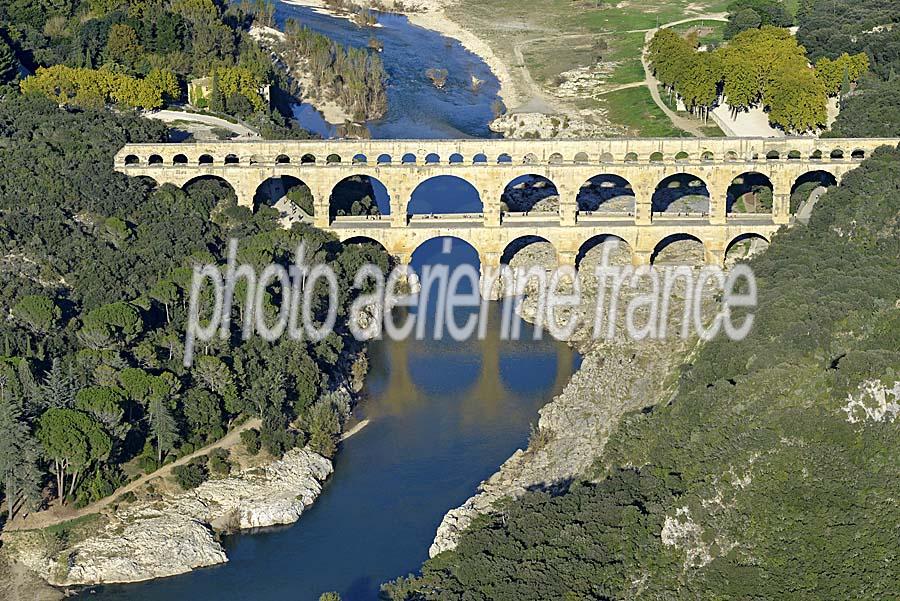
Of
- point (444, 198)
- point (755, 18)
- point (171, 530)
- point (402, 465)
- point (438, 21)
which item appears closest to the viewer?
point (171, 530)

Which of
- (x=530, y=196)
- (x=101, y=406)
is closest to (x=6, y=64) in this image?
(x=530, y=196)

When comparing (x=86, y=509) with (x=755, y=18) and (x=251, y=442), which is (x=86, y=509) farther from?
(x=755, y=18)

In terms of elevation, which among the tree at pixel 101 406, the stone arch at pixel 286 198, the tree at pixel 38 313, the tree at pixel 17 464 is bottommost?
the tree at pixel 17 464

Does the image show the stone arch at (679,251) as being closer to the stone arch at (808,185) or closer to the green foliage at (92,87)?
the stone arch at (808,185)

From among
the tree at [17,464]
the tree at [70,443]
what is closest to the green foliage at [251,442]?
the tree at [70,443]

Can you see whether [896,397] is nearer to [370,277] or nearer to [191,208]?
[370,277]

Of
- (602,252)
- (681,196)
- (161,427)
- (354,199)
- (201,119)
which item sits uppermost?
(201,119)

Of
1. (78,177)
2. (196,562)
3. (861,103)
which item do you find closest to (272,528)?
(196,562)

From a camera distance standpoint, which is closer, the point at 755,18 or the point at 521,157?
the point at 521,157
